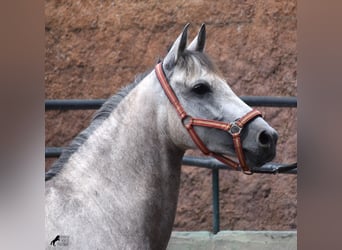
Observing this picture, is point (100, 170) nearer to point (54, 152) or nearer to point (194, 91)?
point (54, 152)

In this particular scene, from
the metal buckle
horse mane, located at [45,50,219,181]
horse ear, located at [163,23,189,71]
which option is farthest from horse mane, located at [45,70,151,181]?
the metal buckle

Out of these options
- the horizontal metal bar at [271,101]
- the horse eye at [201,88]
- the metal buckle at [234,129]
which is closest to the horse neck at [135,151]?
the horse eye at [201,88]

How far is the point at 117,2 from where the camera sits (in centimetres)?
225

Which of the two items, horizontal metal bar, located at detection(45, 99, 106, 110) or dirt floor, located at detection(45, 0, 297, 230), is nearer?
dirt floor, located at detection(45, 0, 297, 230)

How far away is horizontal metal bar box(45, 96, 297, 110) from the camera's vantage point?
7.03ft

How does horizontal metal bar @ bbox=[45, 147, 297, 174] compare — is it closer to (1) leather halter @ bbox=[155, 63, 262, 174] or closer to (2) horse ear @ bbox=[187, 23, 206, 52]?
(1) leather halter @ bbox=[155, 63, 262, 174]

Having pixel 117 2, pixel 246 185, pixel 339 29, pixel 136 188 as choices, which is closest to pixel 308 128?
pixel 339 29

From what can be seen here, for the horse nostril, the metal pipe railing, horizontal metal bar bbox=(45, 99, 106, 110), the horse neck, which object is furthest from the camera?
horizontal metal bar bbox=(45, 99, 106, 110)

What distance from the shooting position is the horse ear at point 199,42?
203 centimetres

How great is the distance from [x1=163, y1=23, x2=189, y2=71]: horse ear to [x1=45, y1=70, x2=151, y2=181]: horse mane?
0.38ft

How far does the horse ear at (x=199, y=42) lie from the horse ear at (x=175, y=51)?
54mm

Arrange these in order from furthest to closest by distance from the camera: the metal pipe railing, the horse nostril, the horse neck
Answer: the metal pipe railing
the horse neck
the horse nostril

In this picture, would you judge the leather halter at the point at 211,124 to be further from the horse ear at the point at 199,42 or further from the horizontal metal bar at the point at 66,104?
the horizontal metal bar at the point at 66,104

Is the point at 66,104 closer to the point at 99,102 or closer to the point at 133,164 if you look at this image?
the point at 99,102
